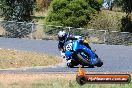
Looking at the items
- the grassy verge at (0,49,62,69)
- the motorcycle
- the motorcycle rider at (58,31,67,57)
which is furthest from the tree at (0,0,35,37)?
the motorcycle rider at (58,31,67,57)

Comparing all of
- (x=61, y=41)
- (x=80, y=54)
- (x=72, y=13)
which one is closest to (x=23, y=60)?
(x=80, y=54)

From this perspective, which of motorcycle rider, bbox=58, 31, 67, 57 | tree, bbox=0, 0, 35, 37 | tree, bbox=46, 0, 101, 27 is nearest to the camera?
motorcycle rider, bbox=58, 31, 67, 57

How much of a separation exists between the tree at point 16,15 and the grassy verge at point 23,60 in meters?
14.4

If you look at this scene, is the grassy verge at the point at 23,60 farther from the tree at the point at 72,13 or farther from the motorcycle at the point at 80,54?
the tree at the point at 72,13

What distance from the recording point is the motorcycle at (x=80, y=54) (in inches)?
340

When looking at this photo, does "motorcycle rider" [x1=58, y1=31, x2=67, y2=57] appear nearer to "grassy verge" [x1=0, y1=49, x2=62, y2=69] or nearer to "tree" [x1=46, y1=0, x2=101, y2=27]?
"grassy verge" [x1=0, y1=49, x2=62, y2=69]

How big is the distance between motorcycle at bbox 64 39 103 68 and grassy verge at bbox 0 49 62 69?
1184 centimetres

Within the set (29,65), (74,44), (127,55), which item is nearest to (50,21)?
(127,55)

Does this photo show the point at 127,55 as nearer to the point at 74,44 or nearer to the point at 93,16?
the point at 93,16

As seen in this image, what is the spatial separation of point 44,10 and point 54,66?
42883 mm

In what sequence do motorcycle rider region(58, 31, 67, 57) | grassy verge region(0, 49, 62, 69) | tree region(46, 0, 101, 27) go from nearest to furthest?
motorcycle rider region(58, 31, 67, 57) → grassy verge region(0, 49, 62, 69) → tree region(46, 0, 101, 27)

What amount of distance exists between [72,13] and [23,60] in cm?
1814

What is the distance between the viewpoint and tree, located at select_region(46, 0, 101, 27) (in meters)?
39.5

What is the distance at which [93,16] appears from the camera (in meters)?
39.7
